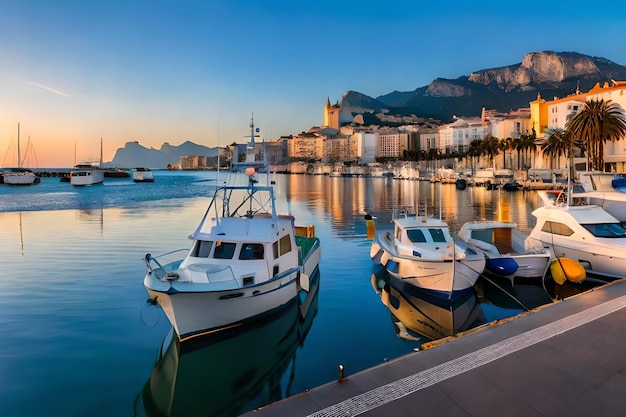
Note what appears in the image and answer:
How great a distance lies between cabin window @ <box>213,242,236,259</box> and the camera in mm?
13617

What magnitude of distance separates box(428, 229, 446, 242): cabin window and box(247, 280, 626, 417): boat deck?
7.55 m

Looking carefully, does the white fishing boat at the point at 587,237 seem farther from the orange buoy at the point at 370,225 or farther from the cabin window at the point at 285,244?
the cabin window at the point at 285,244

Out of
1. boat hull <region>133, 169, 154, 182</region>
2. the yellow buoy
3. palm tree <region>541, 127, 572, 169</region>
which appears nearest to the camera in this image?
the yellow buoy

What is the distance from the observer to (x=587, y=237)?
714 inches

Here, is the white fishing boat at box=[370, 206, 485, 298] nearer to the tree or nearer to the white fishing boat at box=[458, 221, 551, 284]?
the white fishing boat at box=[458, 221, 551, 284]

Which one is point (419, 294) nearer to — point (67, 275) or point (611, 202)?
point (67, 275)

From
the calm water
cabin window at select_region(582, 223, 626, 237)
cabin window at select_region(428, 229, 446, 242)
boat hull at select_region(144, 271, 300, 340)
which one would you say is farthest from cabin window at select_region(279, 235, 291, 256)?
cabin window at select_region(582, 223, 626, 237)

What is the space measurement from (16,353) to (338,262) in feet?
47.8

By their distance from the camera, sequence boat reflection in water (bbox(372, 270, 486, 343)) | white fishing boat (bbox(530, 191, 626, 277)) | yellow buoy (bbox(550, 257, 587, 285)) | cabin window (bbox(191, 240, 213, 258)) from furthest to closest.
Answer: yellow buoy (bbox(550, 257, 587, 285))
white fishing boat (bbox(530, 191, 626, 277))
boat reflection in water (bbox(372, 270, 486, 343))
cabin window (bbox(191, 240, 213, 258))

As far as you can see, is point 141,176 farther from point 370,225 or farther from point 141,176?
point 370,225

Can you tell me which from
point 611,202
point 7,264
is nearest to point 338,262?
point 7,264

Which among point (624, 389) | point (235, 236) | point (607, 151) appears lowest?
point (624, 389)

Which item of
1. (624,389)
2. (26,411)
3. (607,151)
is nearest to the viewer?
(624,389)

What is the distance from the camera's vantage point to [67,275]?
64.8ft
